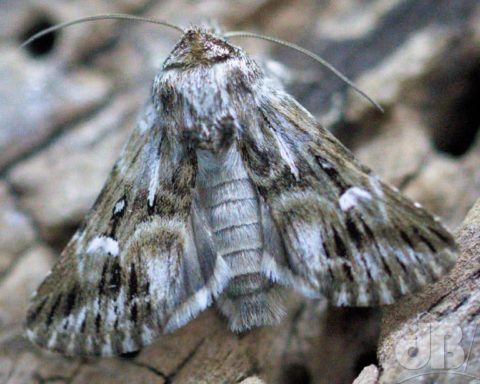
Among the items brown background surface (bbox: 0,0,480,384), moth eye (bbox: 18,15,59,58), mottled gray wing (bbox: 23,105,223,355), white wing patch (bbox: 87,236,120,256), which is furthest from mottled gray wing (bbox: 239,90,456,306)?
moth eye (bbox: 18,15,59,58)

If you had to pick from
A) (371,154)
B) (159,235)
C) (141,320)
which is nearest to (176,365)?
(141,320)

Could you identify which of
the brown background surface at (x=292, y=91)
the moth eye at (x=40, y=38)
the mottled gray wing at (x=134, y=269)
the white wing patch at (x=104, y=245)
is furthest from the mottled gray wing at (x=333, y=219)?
the moth eye at (x=40, y=38)

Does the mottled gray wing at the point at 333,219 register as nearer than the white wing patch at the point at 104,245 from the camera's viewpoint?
Yes

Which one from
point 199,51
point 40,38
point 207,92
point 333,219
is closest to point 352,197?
point 333,219

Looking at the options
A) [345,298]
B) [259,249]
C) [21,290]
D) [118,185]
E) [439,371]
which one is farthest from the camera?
[21,290]

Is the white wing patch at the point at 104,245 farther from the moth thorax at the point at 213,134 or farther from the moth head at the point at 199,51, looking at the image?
the moth head at the point at 199,51

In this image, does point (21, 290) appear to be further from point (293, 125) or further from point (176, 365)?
point (293, 125)

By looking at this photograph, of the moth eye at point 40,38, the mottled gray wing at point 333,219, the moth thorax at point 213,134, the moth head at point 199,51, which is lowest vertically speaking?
the mottled gray wing at point 333,219
